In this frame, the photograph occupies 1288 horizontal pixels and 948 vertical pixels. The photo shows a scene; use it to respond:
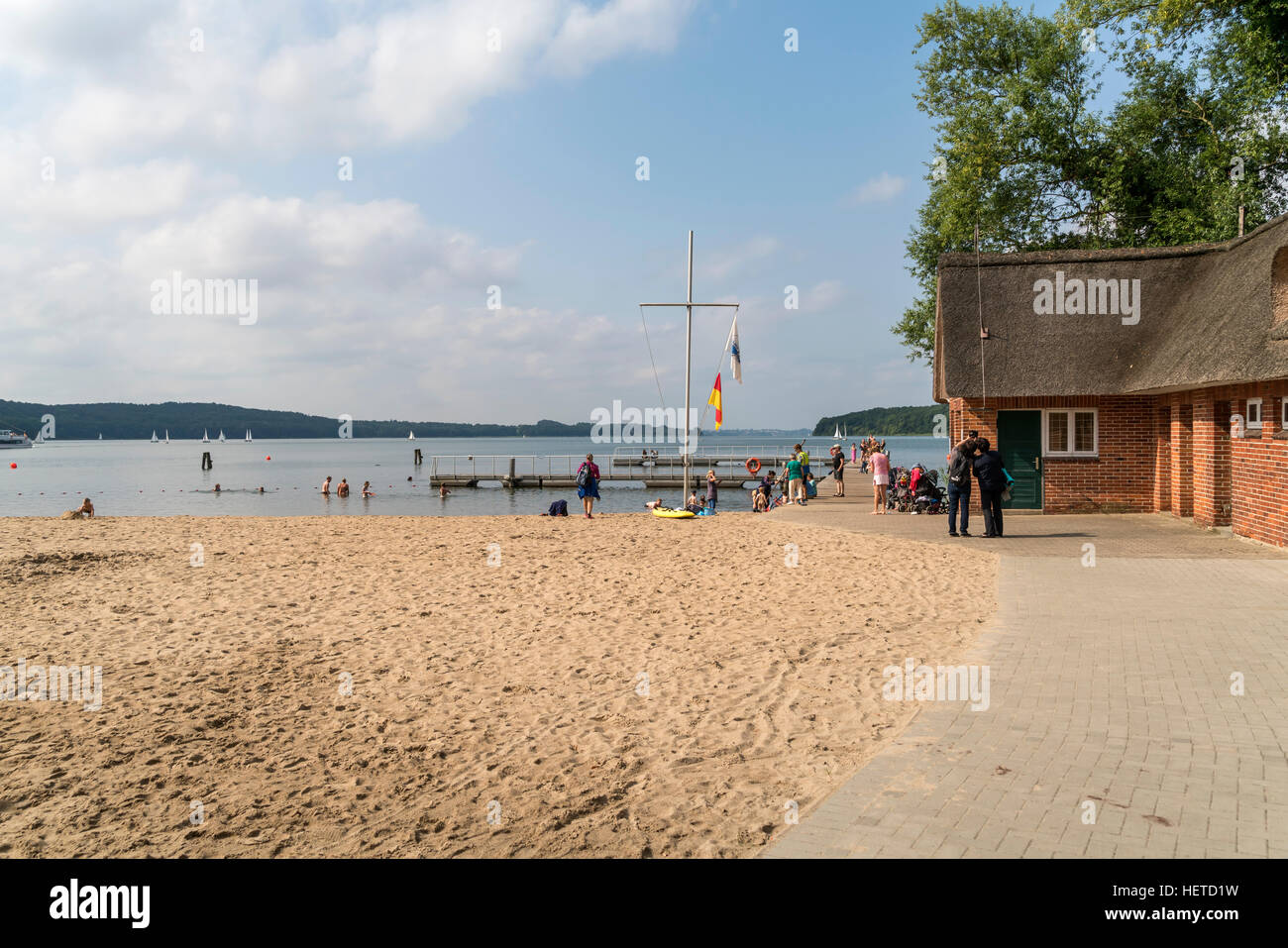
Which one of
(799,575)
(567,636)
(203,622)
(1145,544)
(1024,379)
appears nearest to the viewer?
(567,636)

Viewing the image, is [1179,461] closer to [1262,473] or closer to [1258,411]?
[1258,411]

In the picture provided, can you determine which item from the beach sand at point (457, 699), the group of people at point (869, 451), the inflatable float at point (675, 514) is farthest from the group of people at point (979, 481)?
the inflatable float at point (675, 514)

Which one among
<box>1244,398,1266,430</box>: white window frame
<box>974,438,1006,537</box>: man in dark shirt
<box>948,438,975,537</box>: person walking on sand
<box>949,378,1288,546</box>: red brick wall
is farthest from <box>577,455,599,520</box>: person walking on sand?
<box>1244,398,1266,430</box>: white window frame

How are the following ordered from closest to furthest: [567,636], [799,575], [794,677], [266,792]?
[266,792] < [794,677] < [567,636] < [799,575]

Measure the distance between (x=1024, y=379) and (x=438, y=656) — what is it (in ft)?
56.8

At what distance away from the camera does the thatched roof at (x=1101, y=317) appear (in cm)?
1728

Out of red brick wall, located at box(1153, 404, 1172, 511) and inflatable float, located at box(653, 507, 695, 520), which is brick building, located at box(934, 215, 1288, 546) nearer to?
red brick wall, located at box(1153, 404, 1172, 511)

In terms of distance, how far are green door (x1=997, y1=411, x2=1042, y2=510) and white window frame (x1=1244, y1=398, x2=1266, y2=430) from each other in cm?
567

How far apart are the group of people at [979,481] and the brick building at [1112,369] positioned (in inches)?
150

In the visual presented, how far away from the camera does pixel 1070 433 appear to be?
21.1 meters

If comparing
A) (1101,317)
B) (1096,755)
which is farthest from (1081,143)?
(1096,755)

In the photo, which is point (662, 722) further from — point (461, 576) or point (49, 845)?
point (461, 576)
